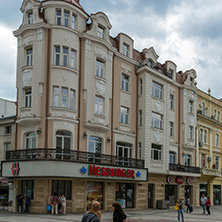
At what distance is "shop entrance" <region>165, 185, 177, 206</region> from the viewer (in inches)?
1399

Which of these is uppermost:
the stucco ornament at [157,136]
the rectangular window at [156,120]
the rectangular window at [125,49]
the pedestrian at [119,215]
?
the rectangular window at [125,49]

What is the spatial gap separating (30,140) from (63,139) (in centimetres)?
267

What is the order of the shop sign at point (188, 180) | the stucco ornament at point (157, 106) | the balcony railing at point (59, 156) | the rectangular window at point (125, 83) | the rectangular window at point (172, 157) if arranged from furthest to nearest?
the shop sign at point (188, 180) < the rectangular window at point (172, 157) < the stucco ornament at point (157, 106) < the rectangular window at point (125, 83) < the balcony railing at point (59, 156)

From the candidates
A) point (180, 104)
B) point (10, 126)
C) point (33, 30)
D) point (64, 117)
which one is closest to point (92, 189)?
point (64, 117)

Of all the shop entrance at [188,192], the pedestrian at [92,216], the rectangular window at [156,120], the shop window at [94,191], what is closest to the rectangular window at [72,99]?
the shop window at [94,191]

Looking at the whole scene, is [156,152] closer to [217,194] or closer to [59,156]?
[59,156]

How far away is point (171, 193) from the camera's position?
1426 inches

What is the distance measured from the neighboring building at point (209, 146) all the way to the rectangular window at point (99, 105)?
56.3 feet

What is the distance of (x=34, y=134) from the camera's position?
2636 centimetres

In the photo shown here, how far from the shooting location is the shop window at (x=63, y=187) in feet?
82.4

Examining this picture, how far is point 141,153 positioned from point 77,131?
8005 millimetres

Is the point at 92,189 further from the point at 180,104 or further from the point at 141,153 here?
the point at 180,104

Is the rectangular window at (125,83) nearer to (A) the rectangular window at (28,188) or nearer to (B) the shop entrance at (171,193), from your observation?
(B) the shop entrance at (171,193)

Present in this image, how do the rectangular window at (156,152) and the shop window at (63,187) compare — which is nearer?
the shop window at (63,187)
